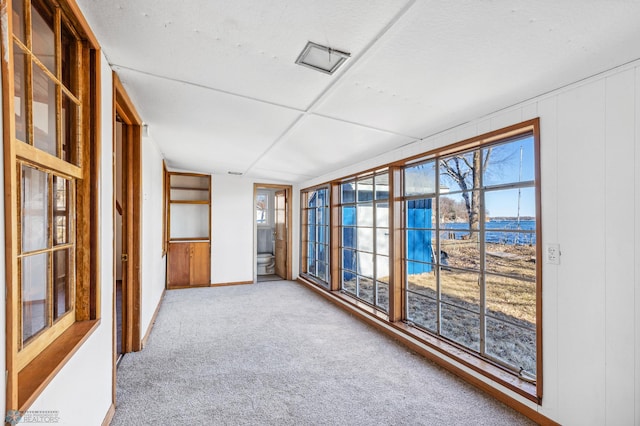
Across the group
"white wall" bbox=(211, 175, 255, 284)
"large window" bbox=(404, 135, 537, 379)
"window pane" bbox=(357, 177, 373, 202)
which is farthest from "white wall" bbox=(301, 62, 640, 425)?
"white wall" bbox=(211, 175, 255, 284)

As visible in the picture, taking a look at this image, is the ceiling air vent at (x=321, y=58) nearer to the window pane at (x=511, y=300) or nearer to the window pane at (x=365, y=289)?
the window pane at (x=511, y=300)

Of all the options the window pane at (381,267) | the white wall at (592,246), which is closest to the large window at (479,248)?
the white wall at (592,246)

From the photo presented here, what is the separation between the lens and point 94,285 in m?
1.67

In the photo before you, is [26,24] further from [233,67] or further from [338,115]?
[338,115]

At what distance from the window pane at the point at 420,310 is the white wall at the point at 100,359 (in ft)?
9.56

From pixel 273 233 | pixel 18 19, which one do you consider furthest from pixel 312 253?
pixel 18 19

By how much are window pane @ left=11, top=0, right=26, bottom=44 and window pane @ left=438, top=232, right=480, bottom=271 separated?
309 centimetres

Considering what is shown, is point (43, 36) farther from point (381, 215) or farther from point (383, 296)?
point (383, 296)

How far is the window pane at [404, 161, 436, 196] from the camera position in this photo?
10.6 ft

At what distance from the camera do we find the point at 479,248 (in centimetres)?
263

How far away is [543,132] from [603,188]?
0.52m

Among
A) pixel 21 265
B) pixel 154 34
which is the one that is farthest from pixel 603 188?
pixel 21 265

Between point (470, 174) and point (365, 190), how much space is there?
6.19 feet

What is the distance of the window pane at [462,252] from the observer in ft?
9.29
